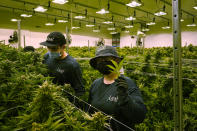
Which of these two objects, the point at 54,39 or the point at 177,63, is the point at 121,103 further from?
the point at 54,39

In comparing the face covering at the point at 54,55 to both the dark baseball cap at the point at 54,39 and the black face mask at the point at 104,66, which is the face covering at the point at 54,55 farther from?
the black face mask at the point at 104,66

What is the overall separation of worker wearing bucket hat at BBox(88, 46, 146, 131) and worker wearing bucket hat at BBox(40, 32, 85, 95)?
0.60m

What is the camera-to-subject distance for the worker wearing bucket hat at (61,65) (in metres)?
2.06

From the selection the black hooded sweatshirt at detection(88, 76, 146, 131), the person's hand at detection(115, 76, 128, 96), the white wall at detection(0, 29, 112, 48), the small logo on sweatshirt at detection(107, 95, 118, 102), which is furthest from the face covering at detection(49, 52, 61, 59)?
the white wall at detection(0, 29, 112, 48)

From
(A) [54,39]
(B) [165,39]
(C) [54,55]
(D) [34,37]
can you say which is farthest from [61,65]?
(B) [165,39]

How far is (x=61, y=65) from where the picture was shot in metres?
2.18

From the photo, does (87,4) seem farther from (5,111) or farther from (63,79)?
(5,111)

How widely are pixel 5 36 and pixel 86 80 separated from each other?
541 inches

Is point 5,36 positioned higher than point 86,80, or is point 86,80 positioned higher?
point 5,36

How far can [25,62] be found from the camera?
1.64 m

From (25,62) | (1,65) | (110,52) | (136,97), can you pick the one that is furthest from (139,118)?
(25,62)

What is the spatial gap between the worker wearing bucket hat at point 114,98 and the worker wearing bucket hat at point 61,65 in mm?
605

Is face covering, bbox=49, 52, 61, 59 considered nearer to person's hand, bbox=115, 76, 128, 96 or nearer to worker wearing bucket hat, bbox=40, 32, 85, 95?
worker wearing bucket hat, bbox=40, 32, 85, 95

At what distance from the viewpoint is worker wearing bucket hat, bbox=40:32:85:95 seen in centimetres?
206
